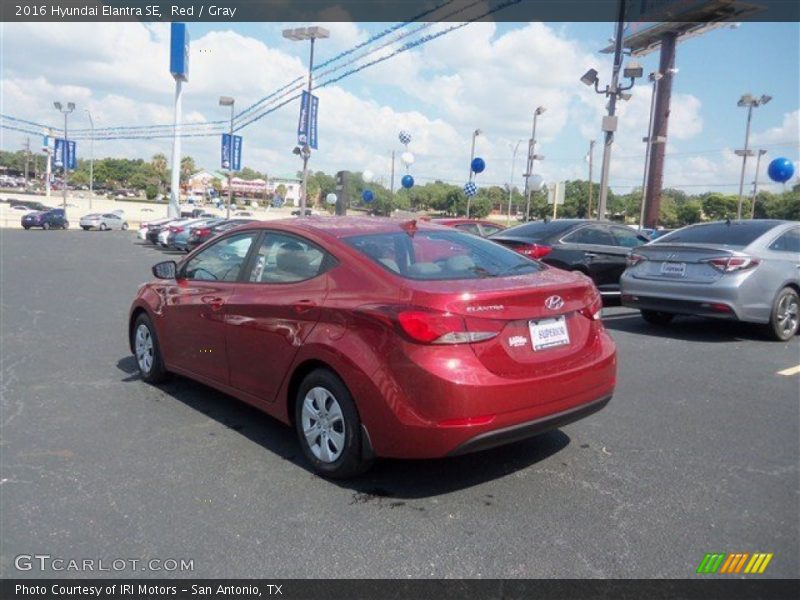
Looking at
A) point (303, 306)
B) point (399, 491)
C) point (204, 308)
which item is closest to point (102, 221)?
point (204, 308)

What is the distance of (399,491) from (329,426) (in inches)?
21.4

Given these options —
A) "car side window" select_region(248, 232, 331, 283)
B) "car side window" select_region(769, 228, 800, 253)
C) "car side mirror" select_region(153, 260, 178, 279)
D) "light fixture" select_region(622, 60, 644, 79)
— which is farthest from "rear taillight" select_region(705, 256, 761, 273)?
"light fixture" select_region(622, 60, 644, 79)

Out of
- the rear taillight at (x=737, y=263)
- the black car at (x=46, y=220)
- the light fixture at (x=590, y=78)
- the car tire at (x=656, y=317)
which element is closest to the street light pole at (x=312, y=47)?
the light fixture at (x=590, y=78)

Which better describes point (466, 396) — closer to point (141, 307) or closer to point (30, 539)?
point (30, 539)

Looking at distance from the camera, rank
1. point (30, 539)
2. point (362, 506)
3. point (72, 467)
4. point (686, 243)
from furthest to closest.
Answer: point (686, 243), point (72, 467), point (362, 506), point (30, 539)

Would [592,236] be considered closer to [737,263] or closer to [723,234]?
[723,234]

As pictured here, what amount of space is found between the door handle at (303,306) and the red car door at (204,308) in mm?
878

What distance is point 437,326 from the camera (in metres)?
3.21

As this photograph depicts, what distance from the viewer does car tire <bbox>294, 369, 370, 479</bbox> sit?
347 cm

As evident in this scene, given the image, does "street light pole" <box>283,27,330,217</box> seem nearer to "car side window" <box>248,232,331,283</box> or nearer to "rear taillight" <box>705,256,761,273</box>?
"rear taillight" <box>705,256,761,273</box>

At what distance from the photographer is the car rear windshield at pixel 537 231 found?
32.9 feet

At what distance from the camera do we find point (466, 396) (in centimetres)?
319
